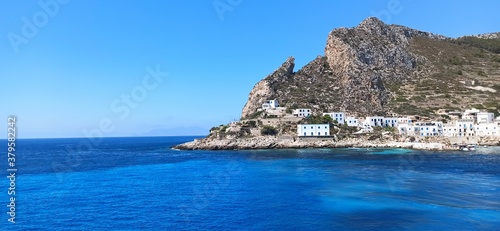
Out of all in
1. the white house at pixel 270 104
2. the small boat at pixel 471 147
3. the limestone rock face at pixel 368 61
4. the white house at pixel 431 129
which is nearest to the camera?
the small boat at pixel 471 147

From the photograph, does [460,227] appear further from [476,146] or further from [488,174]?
[476,146]

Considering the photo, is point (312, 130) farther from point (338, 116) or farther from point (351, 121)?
point (351, 121)

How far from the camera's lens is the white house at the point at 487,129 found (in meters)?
92.7

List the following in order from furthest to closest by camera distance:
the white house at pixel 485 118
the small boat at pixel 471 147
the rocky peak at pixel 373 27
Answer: the rocky peak at pixel 373 27, the white house at pixel 485 118, the small boat at pixel 471 147

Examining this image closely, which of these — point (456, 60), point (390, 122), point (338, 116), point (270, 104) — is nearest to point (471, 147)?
point (390, 122)

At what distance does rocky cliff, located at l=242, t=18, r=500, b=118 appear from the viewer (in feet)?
406

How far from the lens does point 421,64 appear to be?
152000mm

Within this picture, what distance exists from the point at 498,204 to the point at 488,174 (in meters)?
19.2

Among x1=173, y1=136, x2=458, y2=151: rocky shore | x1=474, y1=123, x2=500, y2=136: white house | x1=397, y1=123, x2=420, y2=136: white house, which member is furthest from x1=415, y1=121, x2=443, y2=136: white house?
x1=173, y1=136, x2=458, y2=151: rocky shore

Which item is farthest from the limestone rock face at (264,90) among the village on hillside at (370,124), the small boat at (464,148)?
the small boat at (464,148)

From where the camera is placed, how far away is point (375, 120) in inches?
4311

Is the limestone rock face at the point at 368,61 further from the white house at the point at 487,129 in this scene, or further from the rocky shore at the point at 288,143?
the white house at the point at 487,129

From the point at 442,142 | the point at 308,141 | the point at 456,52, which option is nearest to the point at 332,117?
the point at 308,141

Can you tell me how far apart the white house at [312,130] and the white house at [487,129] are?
37088mm
